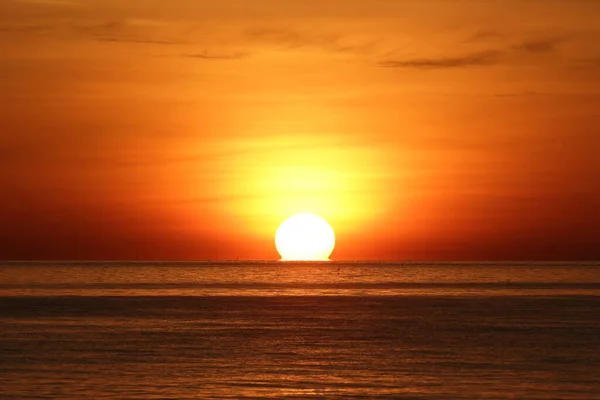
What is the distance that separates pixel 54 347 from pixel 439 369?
14750 mm

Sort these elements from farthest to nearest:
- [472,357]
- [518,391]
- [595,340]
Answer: [595,340] → [472,357] → [518,391]

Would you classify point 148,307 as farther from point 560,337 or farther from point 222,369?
point 222,369

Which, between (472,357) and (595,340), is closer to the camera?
(472,357)

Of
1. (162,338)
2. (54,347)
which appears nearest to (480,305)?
(162,338)

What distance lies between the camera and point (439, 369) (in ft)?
114

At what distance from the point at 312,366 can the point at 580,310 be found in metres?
34.6

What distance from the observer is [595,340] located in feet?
145

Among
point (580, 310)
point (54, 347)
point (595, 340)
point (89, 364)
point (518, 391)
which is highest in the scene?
point (580, 310)

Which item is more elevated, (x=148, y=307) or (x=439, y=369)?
(x=148, y=307)

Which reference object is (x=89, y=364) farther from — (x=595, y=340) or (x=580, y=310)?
(x=580, y=310)

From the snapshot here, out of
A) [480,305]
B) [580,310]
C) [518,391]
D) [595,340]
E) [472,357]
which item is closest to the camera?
[518,391]

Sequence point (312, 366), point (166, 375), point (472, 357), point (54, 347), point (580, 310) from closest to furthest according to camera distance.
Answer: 1. point (166, 375)
2. point (312, 366)
3. point (472, 357)
4. point (54, 347)
5. point (580, 310)

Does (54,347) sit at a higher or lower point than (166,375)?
higher

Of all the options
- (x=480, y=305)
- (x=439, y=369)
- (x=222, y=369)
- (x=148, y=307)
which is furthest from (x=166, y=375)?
(x=480, y=305)
